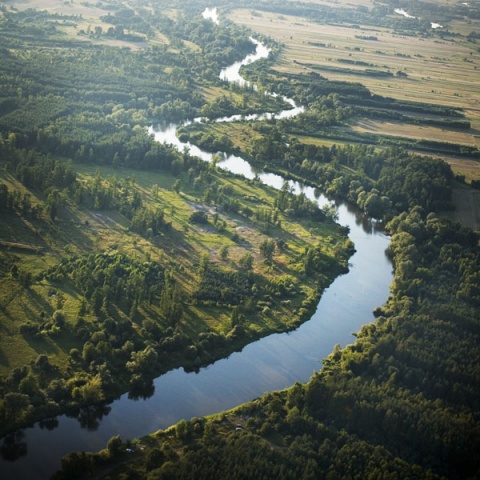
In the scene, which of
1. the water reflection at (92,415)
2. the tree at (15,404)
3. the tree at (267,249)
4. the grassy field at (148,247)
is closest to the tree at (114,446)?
the water reflection at (92,415)

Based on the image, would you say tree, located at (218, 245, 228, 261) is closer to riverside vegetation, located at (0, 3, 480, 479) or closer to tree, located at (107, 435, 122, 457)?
riverside vegetation, located at (0, 3, 480, 479)

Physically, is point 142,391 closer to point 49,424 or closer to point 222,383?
point 222,383

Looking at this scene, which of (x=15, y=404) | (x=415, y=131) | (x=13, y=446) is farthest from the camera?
(x=415, y=131)

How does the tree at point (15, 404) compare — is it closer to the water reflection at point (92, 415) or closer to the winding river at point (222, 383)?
the winding river at point (222, 383)

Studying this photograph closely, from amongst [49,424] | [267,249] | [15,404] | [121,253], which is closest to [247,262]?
[267,249]

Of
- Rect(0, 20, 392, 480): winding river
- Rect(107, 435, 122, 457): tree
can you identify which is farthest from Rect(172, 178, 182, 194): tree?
Rect(107, 435, 122, 457): tree
